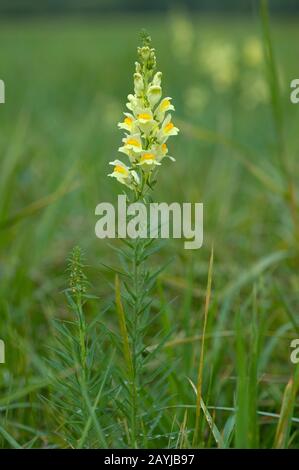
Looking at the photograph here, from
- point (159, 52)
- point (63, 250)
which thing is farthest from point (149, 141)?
point (159, 52)

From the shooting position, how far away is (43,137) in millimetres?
3697

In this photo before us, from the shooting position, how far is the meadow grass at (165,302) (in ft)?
3.14

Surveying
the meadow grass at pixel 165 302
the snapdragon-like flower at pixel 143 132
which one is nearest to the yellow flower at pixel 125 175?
the snapdragon-like flower at pixel 143 132

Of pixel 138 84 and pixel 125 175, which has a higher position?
pixel 138 84

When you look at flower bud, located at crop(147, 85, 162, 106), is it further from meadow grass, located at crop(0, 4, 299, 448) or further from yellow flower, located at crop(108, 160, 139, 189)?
meadow grass, located at crop(0, 4, 299, 448)

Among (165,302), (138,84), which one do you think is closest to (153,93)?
(138,84)

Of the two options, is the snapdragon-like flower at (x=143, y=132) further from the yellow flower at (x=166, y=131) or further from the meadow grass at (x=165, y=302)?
the meadow grass at (x=165, y=302)

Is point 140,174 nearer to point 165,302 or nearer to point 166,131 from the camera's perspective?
point 166,131

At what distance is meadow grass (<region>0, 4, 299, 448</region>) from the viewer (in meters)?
0.96

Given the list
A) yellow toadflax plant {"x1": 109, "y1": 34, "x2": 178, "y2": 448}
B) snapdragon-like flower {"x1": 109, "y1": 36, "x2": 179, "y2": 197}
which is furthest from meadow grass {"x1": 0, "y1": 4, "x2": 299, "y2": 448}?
snapdragon-like flower {"x1": 109, "y1": 36, "x2": 179, "y2": 197}

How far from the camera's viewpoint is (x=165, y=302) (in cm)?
133

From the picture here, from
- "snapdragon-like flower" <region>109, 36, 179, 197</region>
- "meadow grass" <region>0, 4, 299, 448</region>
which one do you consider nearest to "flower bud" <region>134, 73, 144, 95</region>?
"snapdragon-like flower" <region>109, 36, 179, 197</region>

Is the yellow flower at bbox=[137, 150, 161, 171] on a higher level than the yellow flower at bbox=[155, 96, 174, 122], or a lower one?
lower

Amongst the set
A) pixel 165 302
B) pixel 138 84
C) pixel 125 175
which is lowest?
pixel 165 302
